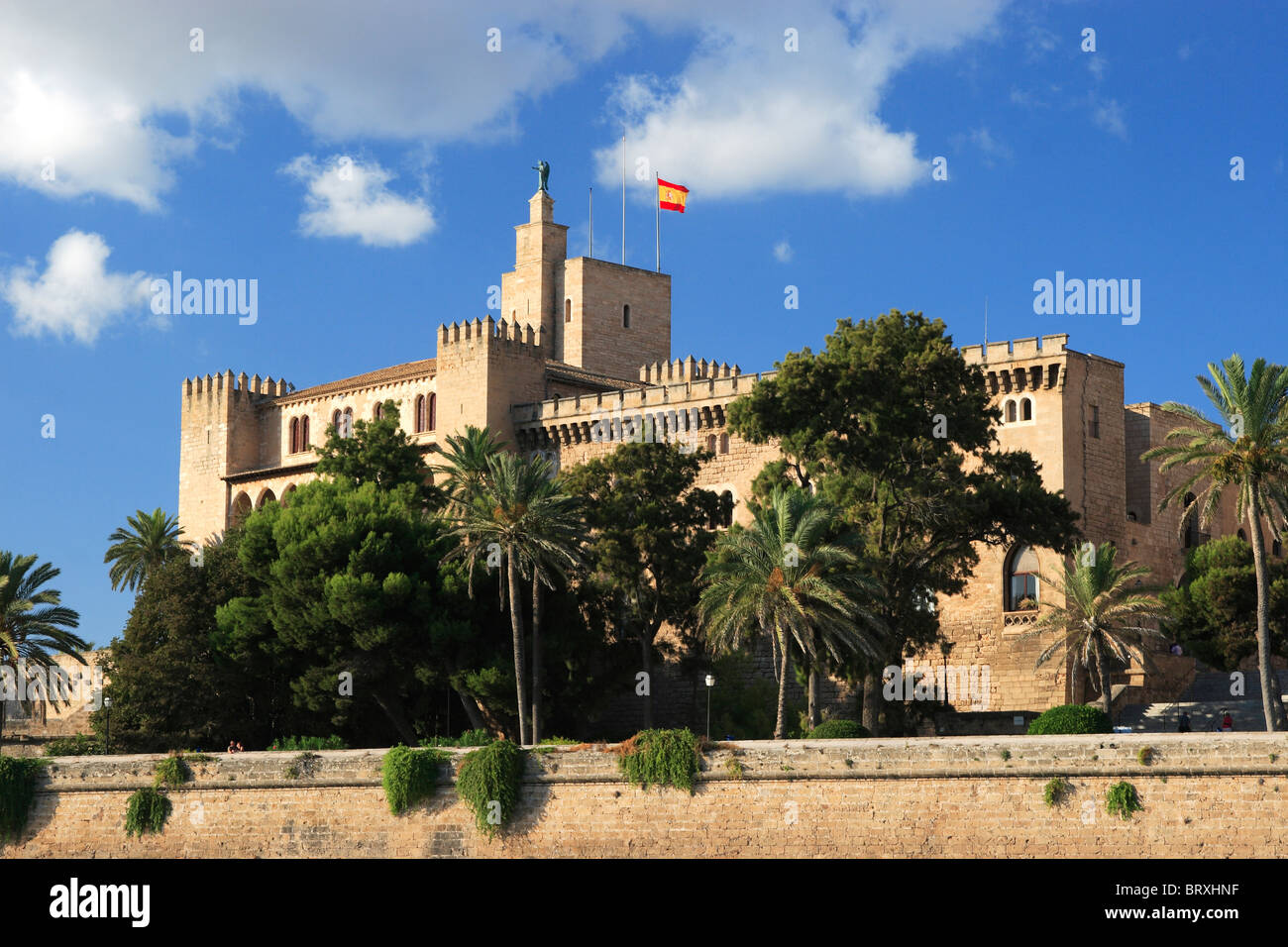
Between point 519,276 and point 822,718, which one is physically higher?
point 519,276

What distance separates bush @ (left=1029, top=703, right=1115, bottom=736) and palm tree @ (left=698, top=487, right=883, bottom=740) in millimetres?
3971

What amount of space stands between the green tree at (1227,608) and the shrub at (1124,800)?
18731mm

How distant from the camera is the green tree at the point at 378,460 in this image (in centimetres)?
5256

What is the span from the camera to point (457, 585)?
4647 cm

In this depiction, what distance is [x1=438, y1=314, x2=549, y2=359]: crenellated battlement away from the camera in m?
59.8

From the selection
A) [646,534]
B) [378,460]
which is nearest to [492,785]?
[646,534]

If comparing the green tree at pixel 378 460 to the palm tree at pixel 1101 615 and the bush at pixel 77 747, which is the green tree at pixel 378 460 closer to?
the bush at pixel 77 747

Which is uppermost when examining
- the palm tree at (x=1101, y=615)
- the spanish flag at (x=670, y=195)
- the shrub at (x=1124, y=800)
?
the spanish flag at (x=670, y=195)

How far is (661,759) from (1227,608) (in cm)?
2094

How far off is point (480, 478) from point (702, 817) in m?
15.4

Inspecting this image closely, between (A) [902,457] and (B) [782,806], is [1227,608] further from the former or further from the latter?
(B) [782,806]

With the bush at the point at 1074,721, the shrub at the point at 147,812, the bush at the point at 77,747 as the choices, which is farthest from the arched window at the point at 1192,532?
the bush at the point at 77,747
